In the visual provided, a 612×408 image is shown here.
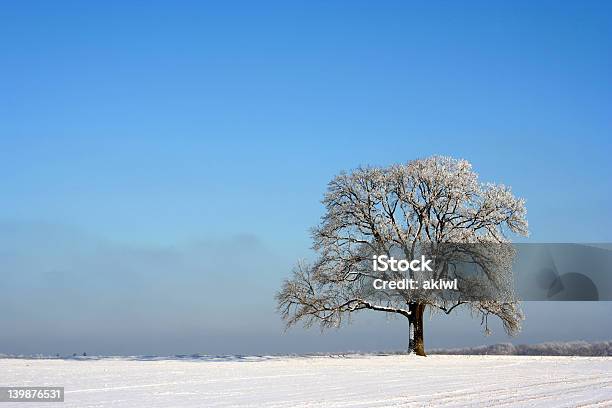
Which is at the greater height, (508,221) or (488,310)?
(508,221)

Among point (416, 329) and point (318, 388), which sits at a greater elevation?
point (416, 329)

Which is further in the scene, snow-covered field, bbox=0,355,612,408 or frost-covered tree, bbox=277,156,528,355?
frost-covered tree, bbox=277,156,528,355

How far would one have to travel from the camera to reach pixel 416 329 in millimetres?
44469

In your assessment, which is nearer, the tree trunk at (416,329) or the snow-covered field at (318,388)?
the snow-covered field at (318,388)

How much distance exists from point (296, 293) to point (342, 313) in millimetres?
2867

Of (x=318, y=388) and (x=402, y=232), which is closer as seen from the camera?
(x=318, y=388)

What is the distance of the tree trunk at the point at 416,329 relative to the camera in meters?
44.2

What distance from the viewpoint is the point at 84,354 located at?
1813 inches

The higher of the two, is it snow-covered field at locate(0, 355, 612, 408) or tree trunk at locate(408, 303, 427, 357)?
tree trunk at locate(408, 303, 427, 357)

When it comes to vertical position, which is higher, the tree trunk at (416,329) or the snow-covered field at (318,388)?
the tree trunk at (416,329)

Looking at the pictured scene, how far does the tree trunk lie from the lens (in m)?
44.2

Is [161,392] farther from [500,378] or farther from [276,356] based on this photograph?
[276,356]

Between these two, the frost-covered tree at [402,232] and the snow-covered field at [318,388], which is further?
the frost-covered tree at [402,232]

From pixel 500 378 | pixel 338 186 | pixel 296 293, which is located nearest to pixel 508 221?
pixel 338 186
